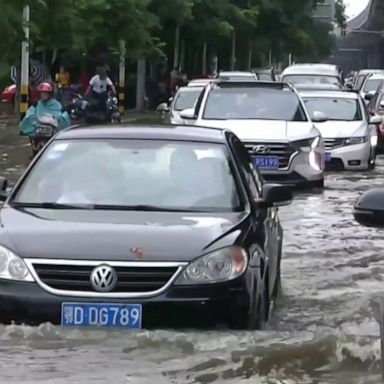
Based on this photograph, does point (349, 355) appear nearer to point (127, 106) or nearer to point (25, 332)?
point (25, 332)

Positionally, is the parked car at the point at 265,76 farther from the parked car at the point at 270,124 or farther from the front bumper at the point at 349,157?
the parked car at the point at 270,124

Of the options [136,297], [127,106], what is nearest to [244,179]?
[136,297]

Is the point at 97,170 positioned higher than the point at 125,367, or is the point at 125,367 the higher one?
the point at 97,170

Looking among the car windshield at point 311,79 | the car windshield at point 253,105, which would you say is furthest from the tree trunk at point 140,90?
the car windshield at point 253,105

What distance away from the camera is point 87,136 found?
29.9 ft

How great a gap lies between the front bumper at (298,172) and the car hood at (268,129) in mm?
295

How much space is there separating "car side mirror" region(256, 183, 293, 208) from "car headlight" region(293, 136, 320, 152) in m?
8.61

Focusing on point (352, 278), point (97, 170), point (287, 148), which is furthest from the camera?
point (287, 148)

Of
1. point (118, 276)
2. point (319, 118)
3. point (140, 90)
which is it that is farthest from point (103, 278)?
point (140, 90)

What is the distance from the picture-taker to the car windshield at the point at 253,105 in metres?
18.7

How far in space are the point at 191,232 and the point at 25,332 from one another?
3.74 feet

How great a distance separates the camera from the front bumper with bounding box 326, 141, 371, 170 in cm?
2102

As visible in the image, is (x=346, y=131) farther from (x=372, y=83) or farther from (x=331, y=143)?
(x=372, y=83)

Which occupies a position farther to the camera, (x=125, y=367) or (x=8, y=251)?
(x=8, y=251)
